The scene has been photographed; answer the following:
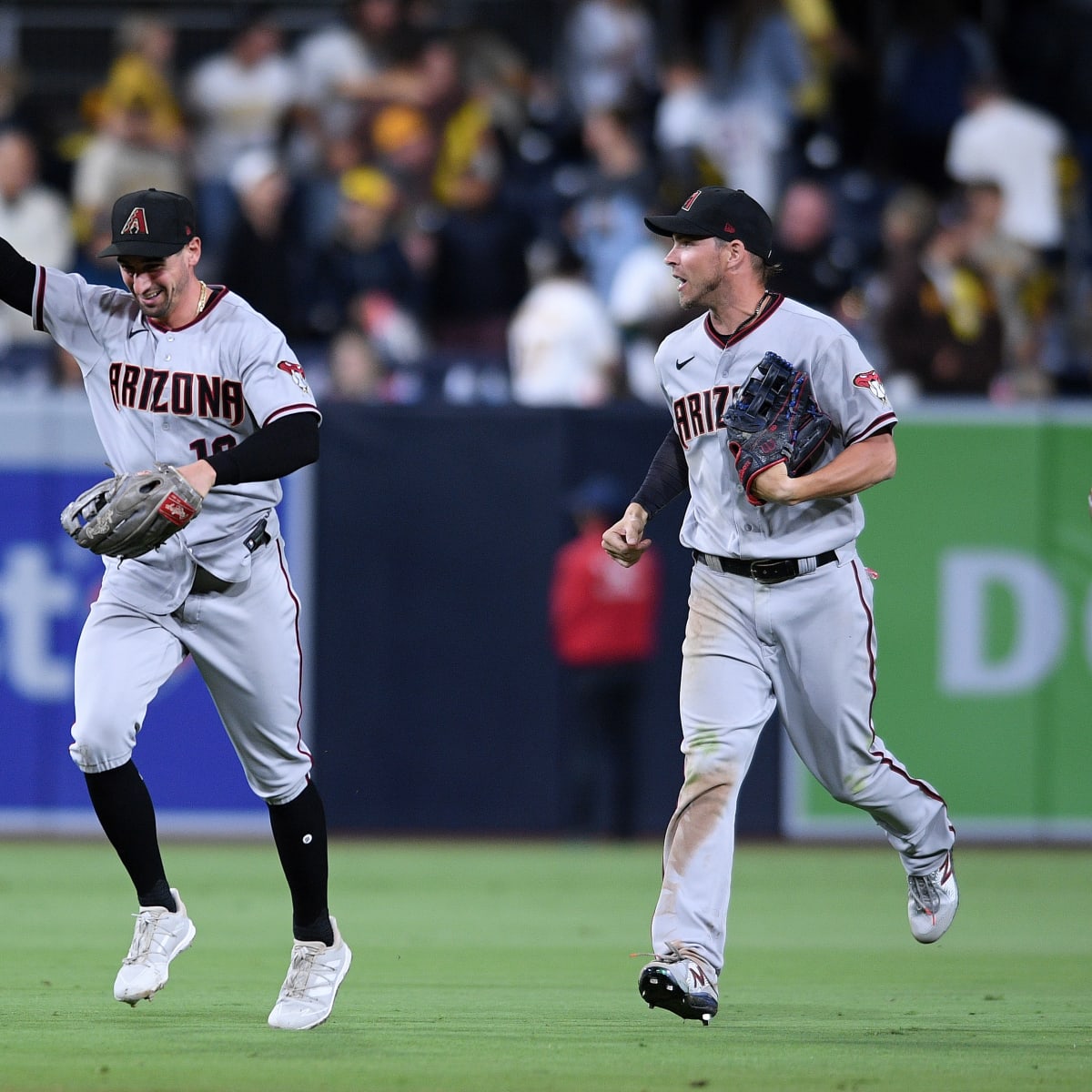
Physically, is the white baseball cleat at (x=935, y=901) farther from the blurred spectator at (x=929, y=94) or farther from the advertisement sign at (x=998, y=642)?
the blurred spectator at (x=929, y=94)

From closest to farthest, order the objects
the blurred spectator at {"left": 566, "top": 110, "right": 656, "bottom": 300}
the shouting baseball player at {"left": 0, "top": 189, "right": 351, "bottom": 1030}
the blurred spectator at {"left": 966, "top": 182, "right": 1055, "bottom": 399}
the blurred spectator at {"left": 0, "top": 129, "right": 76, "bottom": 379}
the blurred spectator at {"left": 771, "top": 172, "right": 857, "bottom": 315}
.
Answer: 1. the shouting baseball player at {"left": 0, "top": 189, "right": 351, "bottom": 1030}
2. the blurred spectator at {"left": 771, "top": 172, "right": 857, "bottom": 315}
3. the blurred spectator at {"left": 966, "top": 182, "right": 1055, "bottom": 399}
4. the blurred spectator at {"left": 0, "top": 129, "right": 76, "bottom": 379}
5. the blurred spectator at {"left": 566, "top": 110, "right": 656, "bottom": 300}

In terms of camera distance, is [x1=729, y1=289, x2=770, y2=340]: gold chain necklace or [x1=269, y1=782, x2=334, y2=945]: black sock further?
[x1=729, y1=289, x2=770, y2=340]: gold chain necklace

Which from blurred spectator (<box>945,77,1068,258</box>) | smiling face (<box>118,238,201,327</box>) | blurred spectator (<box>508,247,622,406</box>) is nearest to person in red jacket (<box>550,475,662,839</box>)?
blurred spectator (<box>508,247,622,406</box>)

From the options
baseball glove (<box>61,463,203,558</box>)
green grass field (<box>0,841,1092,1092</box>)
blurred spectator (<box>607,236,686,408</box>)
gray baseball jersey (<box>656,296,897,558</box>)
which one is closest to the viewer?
green grass field (<box>0,841,1092,1092</box>)

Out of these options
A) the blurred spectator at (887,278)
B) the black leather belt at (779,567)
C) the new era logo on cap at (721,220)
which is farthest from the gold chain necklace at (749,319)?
the blurred spectator at (887,278)

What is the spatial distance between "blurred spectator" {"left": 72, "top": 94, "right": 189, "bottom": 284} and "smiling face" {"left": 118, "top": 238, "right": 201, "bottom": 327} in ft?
26.2

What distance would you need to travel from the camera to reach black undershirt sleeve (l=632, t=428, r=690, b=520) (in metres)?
5.95

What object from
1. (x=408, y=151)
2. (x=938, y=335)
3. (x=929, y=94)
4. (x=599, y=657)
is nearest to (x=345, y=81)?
(x=408, y=151)

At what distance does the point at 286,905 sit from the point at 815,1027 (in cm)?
372

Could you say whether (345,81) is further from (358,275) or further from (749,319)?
(749,319)

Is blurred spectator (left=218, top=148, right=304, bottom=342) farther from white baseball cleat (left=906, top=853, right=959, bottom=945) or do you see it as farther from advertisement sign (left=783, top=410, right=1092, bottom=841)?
white baseball cleat (left=906, top=853, right=959, bottom=945)

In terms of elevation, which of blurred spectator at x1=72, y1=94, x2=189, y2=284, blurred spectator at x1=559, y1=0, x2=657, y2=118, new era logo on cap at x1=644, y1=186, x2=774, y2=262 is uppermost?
blurred spectator at x1=559, y1=0, x2=657, y2=118

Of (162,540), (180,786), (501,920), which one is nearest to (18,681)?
(180,786)

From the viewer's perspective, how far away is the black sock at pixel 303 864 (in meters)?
5.56
